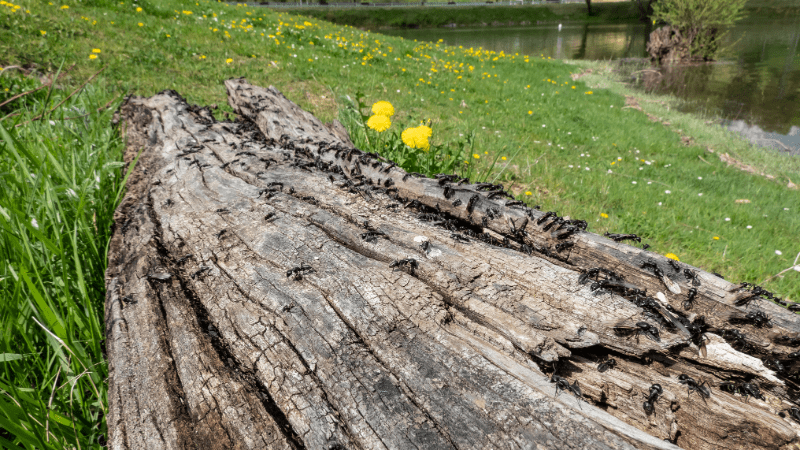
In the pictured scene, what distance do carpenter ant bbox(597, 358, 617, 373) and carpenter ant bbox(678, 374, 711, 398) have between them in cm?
22

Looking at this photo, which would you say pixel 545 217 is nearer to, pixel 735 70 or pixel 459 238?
pixel 459 238

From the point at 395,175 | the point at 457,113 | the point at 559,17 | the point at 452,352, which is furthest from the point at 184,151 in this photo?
the point at 559,17

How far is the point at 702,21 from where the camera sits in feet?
64.6

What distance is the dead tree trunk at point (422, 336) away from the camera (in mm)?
1247

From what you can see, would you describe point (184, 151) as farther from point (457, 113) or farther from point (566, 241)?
point (457, 113)

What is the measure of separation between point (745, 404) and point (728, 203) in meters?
5.52

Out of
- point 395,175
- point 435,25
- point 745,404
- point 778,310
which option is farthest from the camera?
point 435,25

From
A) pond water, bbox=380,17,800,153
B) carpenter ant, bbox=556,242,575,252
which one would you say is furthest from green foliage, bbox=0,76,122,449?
pond water, bbox=380,17,800,153

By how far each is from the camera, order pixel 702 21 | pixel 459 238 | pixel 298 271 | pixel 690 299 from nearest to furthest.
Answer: pixel 690 299 → pixel 298 271 → pixel 459 238 → pixel 702 21

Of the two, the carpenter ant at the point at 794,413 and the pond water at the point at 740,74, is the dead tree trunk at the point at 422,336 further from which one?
the pond water at the point at 740,74

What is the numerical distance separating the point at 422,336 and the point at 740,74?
889 inches

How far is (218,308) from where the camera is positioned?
1.71 m

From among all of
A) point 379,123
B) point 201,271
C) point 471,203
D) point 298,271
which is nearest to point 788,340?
point 471,203

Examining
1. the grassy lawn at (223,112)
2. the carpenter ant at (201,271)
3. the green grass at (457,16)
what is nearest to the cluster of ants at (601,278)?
the carpenter ant at (201,271)
